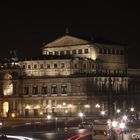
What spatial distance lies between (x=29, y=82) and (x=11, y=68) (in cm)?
666

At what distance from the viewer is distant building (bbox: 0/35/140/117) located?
570 ft

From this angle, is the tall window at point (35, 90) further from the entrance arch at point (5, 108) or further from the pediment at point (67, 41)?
the pediment at point (67, 41)

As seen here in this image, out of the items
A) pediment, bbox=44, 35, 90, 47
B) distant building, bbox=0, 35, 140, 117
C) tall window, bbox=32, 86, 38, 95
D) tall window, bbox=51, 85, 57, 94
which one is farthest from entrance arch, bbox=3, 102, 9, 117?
pediment, bbox=44, 35, 90, 47

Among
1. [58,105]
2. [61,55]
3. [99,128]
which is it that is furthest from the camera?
[61,55]

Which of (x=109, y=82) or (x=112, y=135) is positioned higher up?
(x=109, y=82)

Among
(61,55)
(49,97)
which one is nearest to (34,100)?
(49,97)

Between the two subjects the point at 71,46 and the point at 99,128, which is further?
the point at 71,46

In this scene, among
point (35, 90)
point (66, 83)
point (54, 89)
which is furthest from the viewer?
point (35, 90)

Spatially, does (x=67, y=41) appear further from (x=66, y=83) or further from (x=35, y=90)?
(x=35, y=90)

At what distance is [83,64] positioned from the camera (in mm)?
181250

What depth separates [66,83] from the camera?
579 ft

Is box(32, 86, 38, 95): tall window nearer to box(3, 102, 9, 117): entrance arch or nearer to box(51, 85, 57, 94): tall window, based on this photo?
box(51, 85, 57, 94): tall window

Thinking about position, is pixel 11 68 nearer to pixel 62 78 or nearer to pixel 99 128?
pixel 62 78

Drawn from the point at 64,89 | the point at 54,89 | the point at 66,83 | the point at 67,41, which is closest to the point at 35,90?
the point at 54,89
